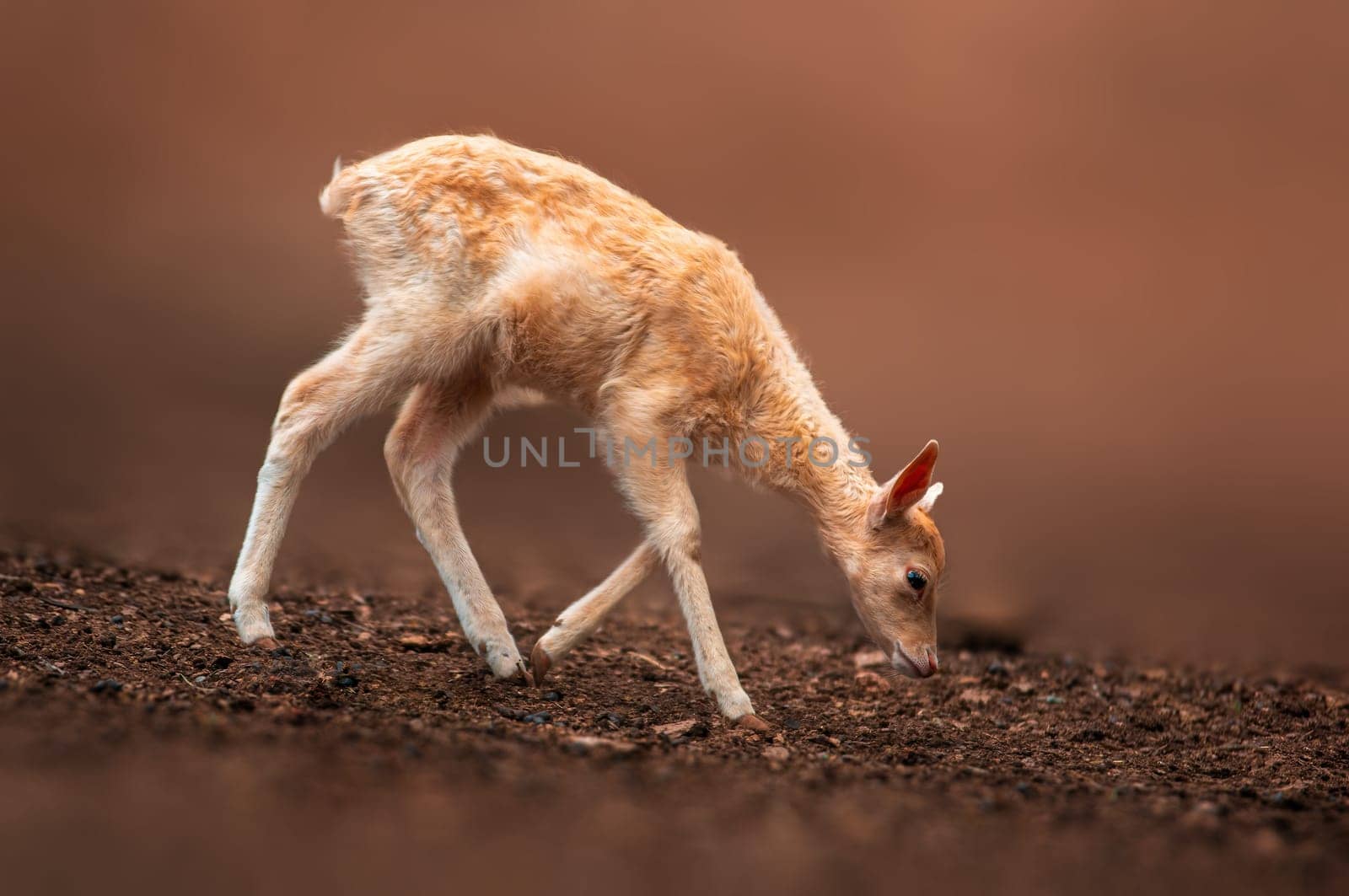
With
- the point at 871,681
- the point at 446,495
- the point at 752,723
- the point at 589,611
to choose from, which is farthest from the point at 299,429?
the point at 871,681

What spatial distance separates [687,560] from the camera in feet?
25.0

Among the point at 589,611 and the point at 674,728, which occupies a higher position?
the point at 589,611

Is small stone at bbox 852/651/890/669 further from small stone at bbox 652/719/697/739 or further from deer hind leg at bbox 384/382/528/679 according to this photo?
deer hind leg at bbox 384/382/528/679

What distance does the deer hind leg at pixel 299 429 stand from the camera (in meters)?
7.74

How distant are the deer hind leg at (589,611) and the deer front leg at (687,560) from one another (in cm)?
18

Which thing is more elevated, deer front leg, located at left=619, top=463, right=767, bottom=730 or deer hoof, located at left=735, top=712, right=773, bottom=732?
deer front leg, located at left=619, top=463, right=767, bottom=730

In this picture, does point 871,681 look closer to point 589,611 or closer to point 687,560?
point 687,560

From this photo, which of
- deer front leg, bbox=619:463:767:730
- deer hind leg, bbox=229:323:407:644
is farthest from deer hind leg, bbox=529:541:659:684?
deer hind leg, bbox=229:323:407:644

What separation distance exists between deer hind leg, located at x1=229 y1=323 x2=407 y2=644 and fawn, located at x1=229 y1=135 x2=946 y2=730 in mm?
12

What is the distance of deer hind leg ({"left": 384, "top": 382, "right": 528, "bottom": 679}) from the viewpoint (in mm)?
8312

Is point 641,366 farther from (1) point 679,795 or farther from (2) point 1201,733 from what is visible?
(2) point 1201,733

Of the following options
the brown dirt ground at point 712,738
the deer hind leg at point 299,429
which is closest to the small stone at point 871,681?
the brown dirt ground at point 712,738

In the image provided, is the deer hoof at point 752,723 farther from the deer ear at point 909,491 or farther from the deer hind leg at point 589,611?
the deer ear at point 909,491

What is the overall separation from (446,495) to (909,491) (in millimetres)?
3196
